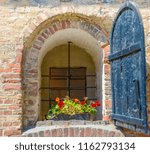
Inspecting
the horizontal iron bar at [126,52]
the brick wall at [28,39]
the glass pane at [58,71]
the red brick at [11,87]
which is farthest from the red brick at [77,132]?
the glass pane at [58,71]

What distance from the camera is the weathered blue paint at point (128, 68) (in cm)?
335

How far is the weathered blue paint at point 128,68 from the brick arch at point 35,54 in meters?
0.43

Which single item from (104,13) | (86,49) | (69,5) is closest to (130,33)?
(104,13)

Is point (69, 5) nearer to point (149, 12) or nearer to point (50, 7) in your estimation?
point (50, 7)

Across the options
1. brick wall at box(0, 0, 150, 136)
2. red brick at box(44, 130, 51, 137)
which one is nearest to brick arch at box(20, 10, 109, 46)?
brick wall at box(0, 0, 150, 136)

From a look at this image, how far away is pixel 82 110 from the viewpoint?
452 cm

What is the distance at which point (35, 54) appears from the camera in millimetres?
4457

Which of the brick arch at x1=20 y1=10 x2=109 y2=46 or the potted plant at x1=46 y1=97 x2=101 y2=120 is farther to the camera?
the potted plant at x1=46 y1=97 x2=101 y2=120

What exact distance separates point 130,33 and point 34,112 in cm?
177

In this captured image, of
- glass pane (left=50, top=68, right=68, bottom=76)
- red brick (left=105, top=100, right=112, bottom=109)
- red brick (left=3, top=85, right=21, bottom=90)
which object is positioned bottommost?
red brick (left=105, top=100, right=112, bottom=109)

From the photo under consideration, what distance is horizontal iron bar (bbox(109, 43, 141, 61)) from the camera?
11.3ft

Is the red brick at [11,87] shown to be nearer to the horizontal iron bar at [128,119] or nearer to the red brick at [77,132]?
the red brick at [77,132]

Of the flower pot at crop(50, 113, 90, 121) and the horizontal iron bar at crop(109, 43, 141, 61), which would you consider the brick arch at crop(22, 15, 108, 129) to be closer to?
the flower pot at crop(50, 113, 90, 121)

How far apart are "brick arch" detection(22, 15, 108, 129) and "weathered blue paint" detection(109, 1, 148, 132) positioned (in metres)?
0.43
